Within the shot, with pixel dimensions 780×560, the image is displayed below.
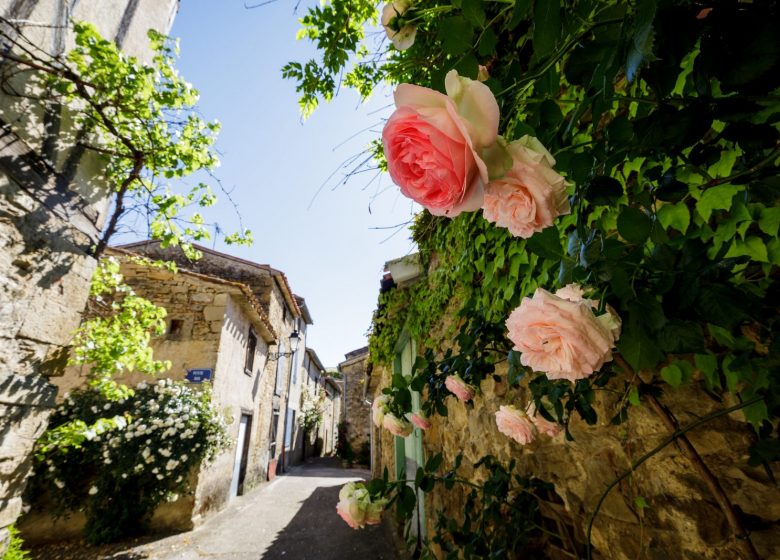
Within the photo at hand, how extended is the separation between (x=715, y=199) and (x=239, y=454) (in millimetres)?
9793

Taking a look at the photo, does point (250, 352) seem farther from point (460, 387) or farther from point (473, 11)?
point (473, 11)

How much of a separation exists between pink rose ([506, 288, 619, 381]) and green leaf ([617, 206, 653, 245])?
0.13 metres

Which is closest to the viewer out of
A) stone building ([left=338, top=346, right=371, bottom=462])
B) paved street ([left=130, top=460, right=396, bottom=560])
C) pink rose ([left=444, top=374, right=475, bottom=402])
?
pink rose ([left=444, top=374, right=475, bottom=402])

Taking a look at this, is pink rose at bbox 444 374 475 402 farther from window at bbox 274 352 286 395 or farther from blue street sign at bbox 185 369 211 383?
window at bbox 274 352 286 395

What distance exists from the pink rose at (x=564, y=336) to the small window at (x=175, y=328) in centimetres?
757

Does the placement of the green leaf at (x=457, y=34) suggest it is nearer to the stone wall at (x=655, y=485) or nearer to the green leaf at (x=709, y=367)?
the green leaf at (x=709, y=367)

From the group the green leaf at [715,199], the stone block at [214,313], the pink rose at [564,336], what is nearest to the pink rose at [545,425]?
the pink rose at [564,336]

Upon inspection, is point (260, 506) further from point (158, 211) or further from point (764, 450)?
point (764, 450)

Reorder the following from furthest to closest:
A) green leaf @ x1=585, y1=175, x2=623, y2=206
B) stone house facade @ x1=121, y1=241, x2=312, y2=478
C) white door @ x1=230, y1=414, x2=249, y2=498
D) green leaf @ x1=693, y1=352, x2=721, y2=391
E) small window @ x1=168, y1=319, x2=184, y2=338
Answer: stone house facade @ x1=121, y1=241, x2=312, y2=478, white door @ x1=230, y1=414, x2=249, y2=498, small window @ x1=168, y1=319, x2=184, y2=338, green leaf @ x1=693, y1=352, x2=721, y2=391, green leaf @ x1=585, y1=175, x2=623, y2=206

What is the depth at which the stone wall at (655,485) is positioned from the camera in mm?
790

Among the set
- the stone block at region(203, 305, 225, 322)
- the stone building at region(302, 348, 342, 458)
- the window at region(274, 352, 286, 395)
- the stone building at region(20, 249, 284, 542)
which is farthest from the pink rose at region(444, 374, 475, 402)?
the stone building at region(302, 348, 342, 458)

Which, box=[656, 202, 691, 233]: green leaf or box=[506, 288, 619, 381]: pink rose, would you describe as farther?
box=[656, 202, 691, 233]: green leaf

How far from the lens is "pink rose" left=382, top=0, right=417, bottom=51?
825 mm

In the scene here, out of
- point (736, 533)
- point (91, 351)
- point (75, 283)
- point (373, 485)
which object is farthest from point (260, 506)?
point (736, 533)
